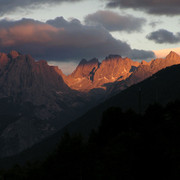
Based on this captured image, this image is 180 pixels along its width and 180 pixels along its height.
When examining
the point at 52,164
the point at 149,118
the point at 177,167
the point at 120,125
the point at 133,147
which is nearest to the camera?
the point at 177,167

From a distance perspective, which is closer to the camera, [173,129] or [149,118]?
[173,129]

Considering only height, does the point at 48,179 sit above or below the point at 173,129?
below

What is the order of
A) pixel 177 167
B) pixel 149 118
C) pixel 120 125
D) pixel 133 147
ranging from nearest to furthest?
pixel 177 167 → pixel 133 147 → pixel 149 118 → pixel 120 125

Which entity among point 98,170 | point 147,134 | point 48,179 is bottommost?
point 48,179

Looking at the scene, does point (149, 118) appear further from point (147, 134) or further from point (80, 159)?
point (80, 159)

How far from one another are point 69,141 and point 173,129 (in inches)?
739

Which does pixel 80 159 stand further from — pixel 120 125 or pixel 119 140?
pixel 120 125

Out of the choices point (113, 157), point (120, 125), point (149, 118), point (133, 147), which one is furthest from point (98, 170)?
point (120, 125)

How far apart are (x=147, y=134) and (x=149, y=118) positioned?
22036mm

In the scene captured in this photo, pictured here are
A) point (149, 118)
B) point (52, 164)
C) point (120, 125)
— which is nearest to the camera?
point (52, 164)

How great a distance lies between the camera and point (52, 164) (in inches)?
2817

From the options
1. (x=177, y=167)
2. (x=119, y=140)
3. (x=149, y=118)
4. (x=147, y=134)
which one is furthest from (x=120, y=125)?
(x=177, y=167)

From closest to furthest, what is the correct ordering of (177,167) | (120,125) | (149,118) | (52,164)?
(177,167), (52,164), (149,118), (120,125)

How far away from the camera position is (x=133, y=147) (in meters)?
67.1
